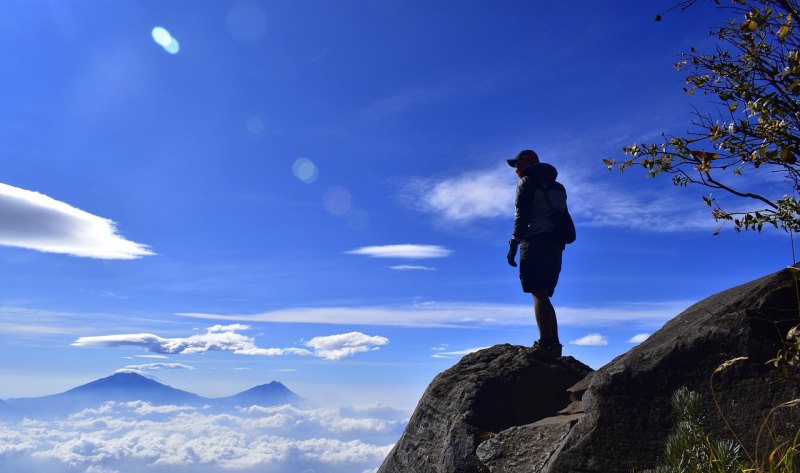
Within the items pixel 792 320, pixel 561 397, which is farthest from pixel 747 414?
pixel 561 397

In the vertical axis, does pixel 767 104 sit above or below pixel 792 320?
above

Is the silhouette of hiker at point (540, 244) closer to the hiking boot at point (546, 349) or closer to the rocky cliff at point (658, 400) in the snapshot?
the hiking boot at point (546, 349)

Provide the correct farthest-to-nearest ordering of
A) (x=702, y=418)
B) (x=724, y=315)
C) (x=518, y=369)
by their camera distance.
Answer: (x=518, y=369) → (x=724, y=315) → (x=702, y=418)

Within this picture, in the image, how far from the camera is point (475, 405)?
10703mm

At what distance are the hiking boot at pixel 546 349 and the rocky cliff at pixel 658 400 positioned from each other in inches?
52.9

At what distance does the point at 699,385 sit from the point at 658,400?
20.8 inches

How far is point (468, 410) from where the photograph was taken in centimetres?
1065

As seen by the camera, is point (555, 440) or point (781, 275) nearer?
point (781, 275)

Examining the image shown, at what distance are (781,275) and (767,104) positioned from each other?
282 cm

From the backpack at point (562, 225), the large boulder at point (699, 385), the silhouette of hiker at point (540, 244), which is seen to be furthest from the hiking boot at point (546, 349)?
the large boulder at point (699, 385)

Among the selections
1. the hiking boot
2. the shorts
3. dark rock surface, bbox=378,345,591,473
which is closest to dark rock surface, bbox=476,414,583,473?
dark rock surface, bbox=378,345,591,473

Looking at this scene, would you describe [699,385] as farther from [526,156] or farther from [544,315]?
[526,156]

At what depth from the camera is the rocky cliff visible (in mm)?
7141

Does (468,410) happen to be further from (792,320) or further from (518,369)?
(792,320)
